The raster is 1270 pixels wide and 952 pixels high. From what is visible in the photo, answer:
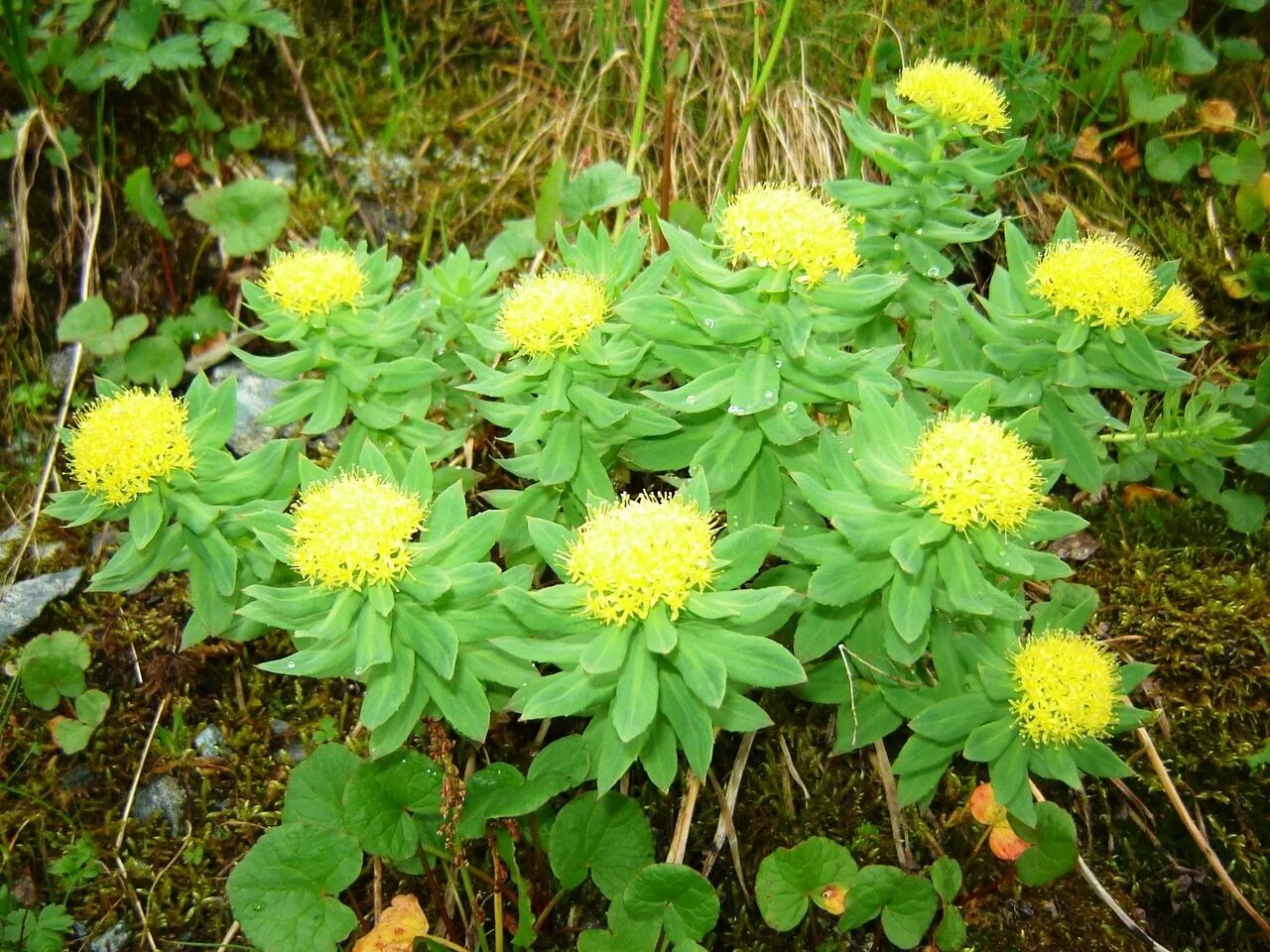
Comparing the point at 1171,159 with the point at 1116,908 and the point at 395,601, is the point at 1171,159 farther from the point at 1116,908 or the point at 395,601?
the point at 395,601

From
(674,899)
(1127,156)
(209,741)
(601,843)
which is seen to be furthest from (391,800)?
(1127,156)

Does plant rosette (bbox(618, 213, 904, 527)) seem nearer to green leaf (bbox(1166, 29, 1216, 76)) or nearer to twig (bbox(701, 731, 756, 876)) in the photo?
twig (bbox(701, 731, 756, 876))

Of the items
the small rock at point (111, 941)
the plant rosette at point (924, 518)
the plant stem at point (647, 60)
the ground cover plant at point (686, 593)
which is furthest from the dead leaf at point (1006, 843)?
the plant stem at point (647, 60)

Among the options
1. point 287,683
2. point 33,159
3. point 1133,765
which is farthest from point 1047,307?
point 33,159

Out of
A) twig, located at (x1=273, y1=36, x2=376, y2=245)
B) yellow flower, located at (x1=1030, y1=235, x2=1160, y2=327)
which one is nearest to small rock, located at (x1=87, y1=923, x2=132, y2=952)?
twig, located at (x1=273, y1=36, x2=376, y2=245)

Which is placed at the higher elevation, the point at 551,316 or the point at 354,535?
the point at 551,316

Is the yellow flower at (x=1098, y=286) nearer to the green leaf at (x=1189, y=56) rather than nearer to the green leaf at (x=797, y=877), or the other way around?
the green leaf at (x=797, y=877)
